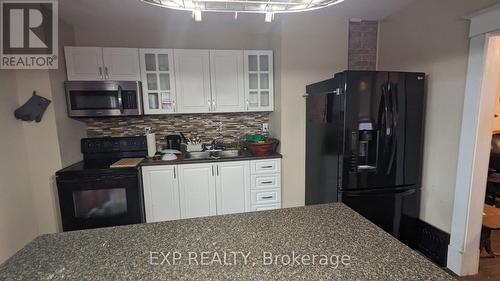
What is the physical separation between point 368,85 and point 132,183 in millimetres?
2354

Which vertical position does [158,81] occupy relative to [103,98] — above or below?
above

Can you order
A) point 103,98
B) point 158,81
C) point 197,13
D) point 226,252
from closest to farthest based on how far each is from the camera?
point 226,252, point 197,13, point 103,98, point 158,81

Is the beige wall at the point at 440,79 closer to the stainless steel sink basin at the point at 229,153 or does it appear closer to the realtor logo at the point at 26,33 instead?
the stainless steel sink basin at the point at 229,153

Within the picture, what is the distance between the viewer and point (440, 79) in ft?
6.84

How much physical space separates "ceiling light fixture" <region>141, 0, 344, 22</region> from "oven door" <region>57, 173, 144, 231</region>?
→ 75.0 inches

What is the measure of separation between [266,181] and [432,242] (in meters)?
1.66

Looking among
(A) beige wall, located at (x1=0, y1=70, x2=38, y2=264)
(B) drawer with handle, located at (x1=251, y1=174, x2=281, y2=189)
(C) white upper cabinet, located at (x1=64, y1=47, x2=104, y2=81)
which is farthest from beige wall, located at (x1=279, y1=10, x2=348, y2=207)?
(A) beige wall, located at (x1=0, y1=70, x2=38, y2=264)

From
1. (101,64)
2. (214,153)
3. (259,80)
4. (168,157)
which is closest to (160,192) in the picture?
(168,157)

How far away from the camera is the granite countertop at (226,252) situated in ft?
2.57

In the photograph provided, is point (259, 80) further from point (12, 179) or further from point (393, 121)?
point (12, 179)

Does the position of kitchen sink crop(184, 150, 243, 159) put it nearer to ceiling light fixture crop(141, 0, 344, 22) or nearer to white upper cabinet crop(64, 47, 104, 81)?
white upper cabinet crop(64, 47, 104, 81)

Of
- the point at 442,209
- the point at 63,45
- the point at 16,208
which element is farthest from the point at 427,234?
the point at 63,45

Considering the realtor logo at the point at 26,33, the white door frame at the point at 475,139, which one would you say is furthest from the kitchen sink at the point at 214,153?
the white door frame at the point at 475,139

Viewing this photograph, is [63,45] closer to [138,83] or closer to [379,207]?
[138,83]
